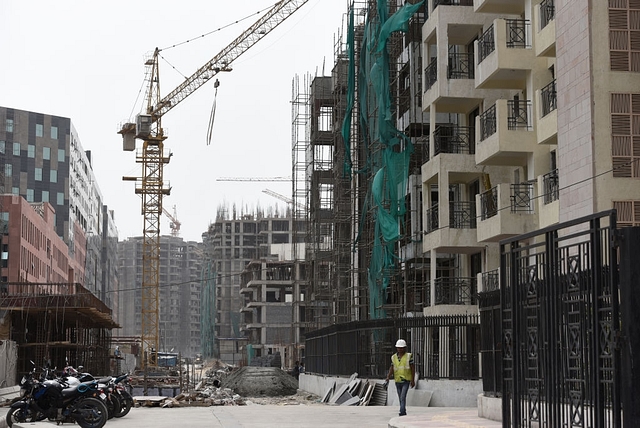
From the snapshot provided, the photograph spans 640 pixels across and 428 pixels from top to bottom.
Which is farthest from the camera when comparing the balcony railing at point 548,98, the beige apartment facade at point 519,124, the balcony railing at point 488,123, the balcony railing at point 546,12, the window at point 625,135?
the balcony railing at point 488,123

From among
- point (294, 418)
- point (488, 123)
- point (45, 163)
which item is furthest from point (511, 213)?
point (45, 163)

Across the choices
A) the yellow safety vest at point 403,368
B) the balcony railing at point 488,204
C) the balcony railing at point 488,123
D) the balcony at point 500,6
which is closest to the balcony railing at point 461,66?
the balcony at point 500,6

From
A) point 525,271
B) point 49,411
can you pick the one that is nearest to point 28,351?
point 49,411

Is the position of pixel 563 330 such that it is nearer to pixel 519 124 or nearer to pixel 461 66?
pixel 519 124

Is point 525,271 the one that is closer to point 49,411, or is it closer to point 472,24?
point 49,411

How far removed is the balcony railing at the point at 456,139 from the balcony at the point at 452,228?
2.03m

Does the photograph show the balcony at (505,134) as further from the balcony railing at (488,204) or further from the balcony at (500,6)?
the balcony at (500,6)

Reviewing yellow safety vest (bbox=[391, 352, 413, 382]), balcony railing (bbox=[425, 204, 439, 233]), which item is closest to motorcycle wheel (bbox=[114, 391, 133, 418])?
yellow safety vest (bbox=[391, 352, 413, 382])

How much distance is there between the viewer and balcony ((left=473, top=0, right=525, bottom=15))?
109 ft

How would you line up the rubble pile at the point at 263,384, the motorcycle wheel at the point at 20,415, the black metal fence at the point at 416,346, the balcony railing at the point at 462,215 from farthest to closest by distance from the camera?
1. the rubble pile at the point at 263,384
2. the balcony railing at the point at 462,215
3. the black metal fence at the point at 416,346
4. the motorcycle wheel at the point at 20,415

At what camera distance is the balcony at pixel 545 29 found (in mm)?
29375

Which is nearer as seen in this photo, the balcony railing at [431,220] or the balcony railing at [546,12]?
the balcony railing at [546,12]

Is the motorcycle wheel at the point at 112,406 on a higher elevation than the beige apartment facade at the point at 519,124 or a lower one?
lower

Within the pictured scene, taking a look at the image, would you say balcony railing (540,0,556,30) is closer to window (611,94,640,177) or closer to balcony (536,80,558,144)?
balcony (536,80,558,144)
